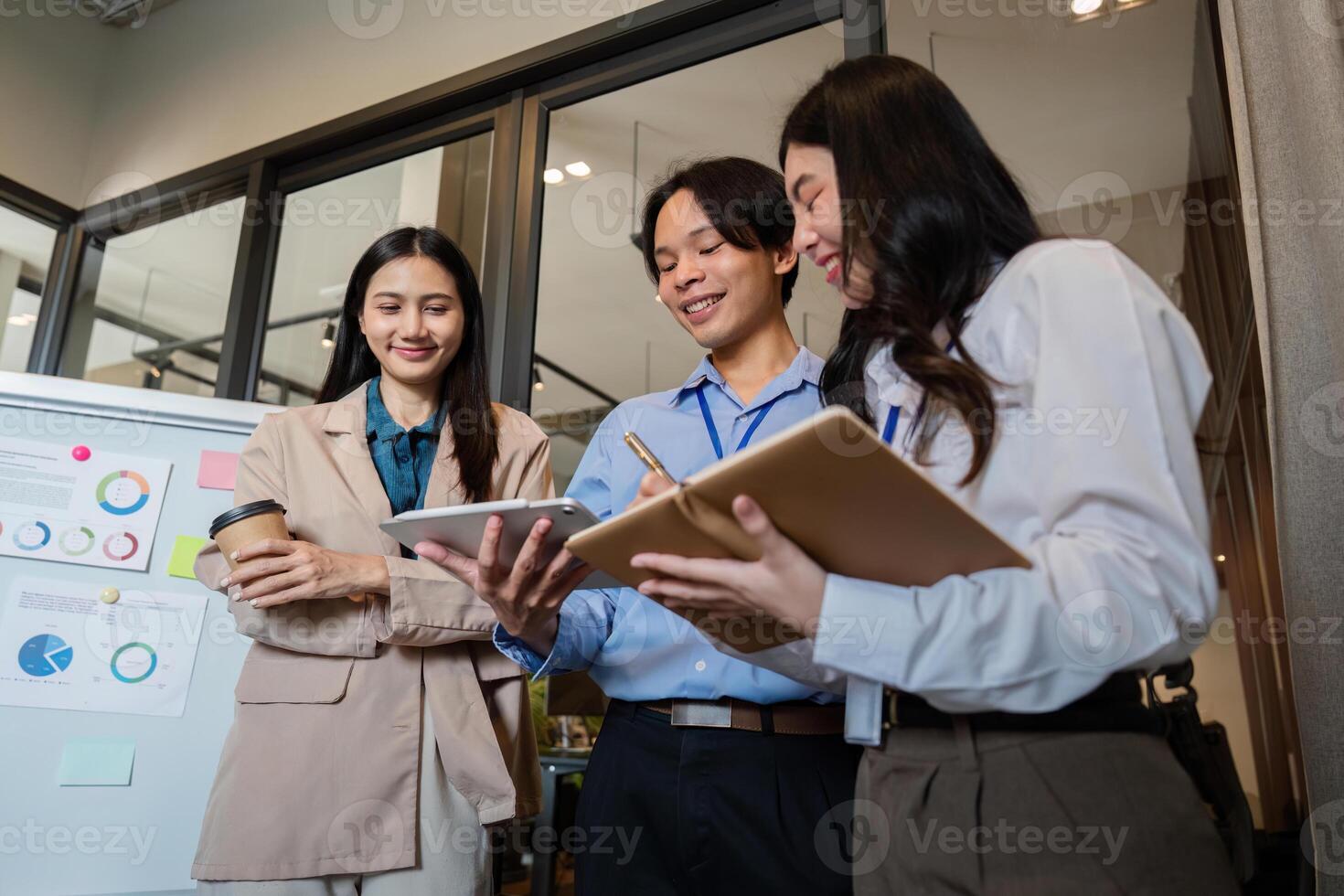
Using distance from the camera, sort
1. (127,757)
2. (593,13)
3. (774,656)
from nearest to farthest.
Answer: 1. (774,656)
2. (127,757)
3. (593,13)

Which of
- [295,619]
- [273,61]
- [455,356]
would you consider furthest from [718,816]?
[273,61]

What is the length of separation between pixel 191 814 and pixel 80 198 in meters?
3.15

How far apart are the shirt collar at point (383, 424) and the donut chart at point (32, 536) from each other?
2.35ft

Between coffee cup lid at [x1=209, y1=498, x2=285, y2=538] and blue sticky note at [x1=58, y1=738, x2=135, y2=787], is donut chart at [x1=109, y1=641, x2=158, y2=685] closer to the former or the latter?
blue sticky note at [x1=58, y1=738, x2=135, y2=787]

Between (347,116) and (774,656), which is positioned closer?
(774,656)

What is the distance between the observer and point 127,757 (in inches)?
67.7

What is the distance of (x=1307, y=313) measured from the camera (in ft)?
4.92

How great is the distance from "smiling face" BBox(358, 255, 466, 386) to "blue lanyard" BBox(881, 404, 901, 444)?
98 cm

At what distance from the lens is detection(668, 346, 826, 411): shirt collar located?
57.5 inches

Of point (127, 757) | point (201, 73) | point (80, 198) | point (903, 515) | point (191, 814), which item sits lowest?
point (191, 814)

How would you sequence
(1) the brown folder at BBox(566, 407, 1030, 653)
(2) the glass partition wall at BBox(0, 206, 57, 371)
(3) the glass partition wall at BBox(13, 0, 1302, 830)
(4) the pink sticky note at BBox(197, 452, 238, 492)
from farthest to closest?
1. (2) the glass partition wall at BBox(0, 206, 57, 371)
2. (3) the glass partition wall at BBox(13, 0, 1302, 830)
3. (4) the pink sticky note at BBox(197, 452, 238, 492)
4. (1) the brown folder at BBox(566, 407, 1030, 653)

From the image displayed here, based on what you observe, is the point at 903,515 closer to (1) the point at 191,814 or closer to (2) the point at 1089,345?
(2) the point at 1089,345


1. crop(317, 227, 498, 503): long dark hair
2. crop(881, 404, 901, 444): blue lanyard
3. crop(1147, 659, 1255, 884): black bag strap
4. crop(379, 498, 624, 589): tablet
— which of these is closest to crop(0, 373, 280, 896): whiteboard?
crop(317, 227, 498, 503): long dark hair

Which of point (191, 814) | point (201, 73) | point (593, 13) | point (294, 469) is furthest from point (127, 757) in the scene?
point (201, 73)
